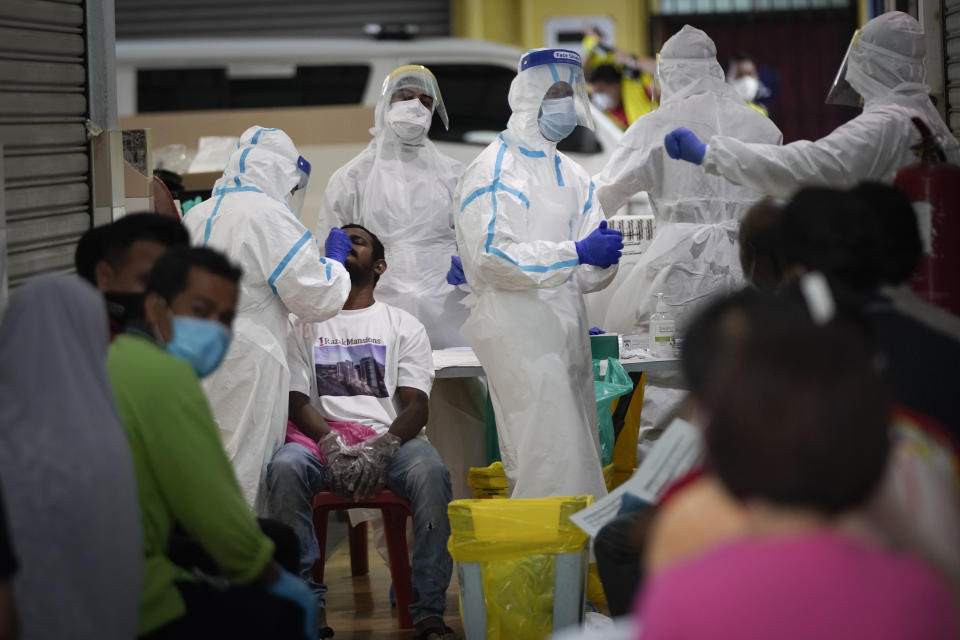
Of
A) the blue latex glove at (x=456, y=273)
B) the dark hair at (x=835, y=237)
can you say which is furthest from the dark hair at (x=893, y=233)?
the blue latex glove at (x=456, y=273)

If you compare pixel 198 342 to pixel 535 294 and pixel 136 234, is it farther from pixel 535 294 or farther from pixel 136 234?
pixel 535 294

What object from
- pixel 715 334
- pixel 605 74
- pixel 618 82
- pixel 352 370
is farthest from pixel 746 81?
pixel 715 334

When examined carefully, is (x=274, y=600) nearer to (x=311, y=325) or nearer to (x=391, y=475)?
(x=391, y=475)

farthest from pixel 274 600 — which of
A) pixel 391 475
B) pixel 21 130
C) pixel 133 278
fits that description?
pixel 21 130

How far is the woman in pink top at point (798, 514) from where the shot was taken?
1245 mm

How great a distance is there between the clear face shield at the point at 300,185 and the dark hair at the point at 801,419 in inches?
112

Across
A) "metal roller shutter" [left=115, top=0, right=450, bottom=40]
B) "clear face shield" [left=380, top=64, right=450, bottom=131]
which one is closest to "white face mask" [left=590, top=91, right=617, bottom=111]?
"metal roller shutter" [left=115, top=0, right=450, bottom=40]

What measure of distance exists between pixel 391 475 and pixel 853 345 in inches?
92.3

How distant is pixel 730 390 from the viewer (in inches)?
51.3

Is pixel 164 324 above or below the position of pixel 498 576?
above

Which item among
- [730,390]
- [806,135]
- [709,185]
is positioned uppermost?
[806,135]

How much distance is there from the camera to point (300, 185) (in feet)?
13.7

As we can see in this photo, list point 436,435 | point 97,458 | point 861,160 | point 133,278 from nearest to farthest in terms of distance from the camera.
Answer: point 97,458 → point 133,278 → point 861,160 → point 436,435

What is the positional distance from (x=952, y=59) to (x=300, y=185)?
2152mm
